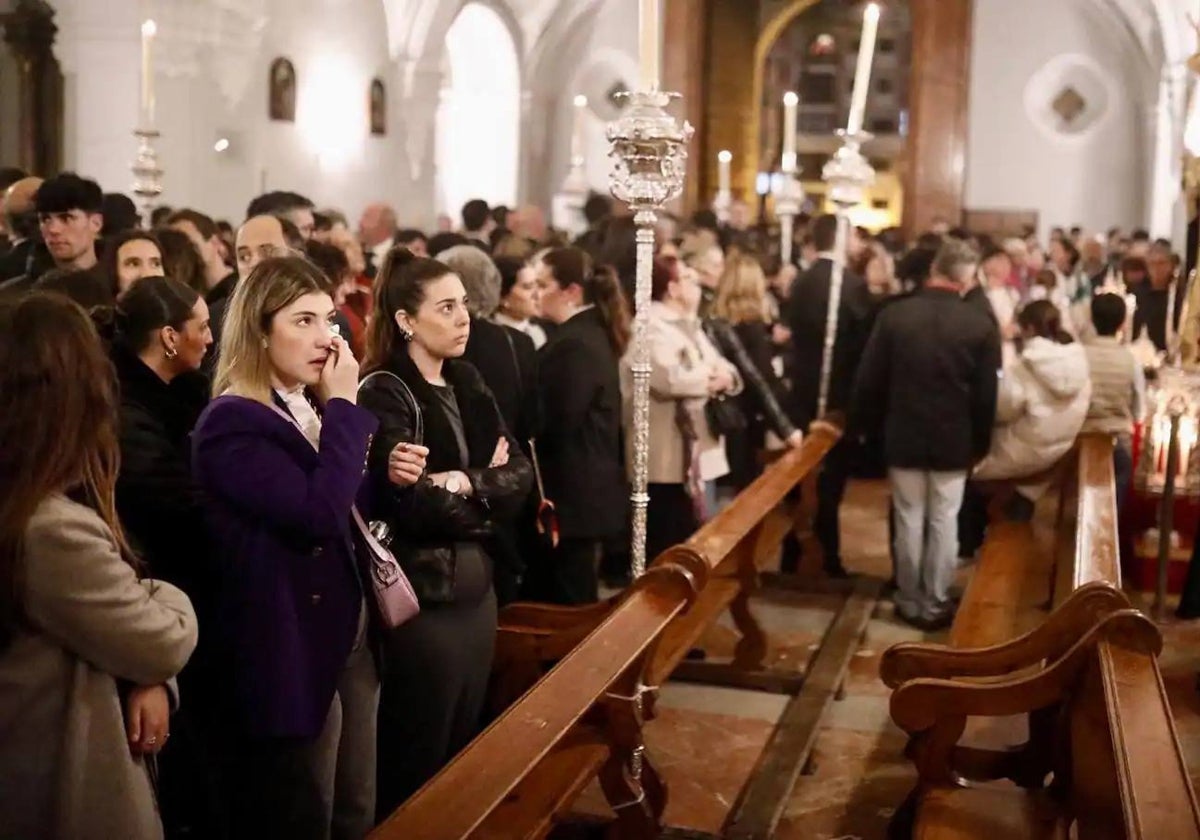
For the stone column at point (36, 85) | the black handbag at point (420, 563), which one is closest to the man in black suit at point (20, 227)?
the black handbag at point (420, 563)

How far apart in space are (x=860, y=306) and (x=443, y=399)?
451cm

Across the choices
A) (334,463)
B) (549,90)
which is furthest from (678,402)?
(549,90)

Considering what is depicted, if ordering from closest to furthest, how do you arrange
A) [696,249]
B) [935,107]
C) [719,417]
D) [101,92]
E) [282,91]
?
1. [719,417]
2. [696,249]
3. [101,92]
4. [282,91]
5. [935,107]

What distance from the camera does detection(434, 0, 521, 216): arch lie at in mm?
18406

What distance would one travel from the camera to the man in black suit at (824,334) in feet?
25.1

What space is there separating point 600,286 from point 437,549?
2.01m

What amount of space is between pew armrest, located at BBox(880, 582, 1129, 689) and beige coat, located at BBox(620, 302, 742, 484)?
74.0 inches

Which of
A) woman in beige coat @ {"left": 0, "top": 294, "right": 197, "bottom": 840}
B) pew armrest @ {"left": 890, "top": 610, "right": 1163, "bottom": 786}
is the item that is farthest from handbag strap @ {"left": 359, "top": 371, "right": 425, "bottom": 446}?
pew armrest @ {"left": 890, "top": 610, "right": 1163, "bottom": 786}

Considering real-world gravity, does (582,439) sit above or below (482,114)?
below

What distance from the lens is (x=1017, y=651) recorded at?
3957mm

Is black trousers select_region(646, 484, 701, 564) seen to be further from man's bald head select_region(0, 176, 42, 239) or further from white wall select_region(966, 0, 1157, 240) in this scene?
white wall select_region(966, 0, 1157, 240)

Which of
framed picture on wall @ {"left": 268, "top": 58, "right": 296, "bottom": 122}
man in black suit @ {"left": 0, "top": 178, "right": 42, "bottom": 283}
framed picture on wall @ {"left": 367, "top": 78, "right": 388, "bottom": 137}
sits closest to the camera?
man in black suit @ {"left": 0, "top": 178, "right": 42, "bottom": 283}

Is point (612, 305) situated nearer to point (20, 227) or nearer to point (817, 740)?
point (817, 740)

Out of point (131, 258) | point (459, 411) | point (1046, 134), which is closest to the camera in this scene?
point (459, 411)
